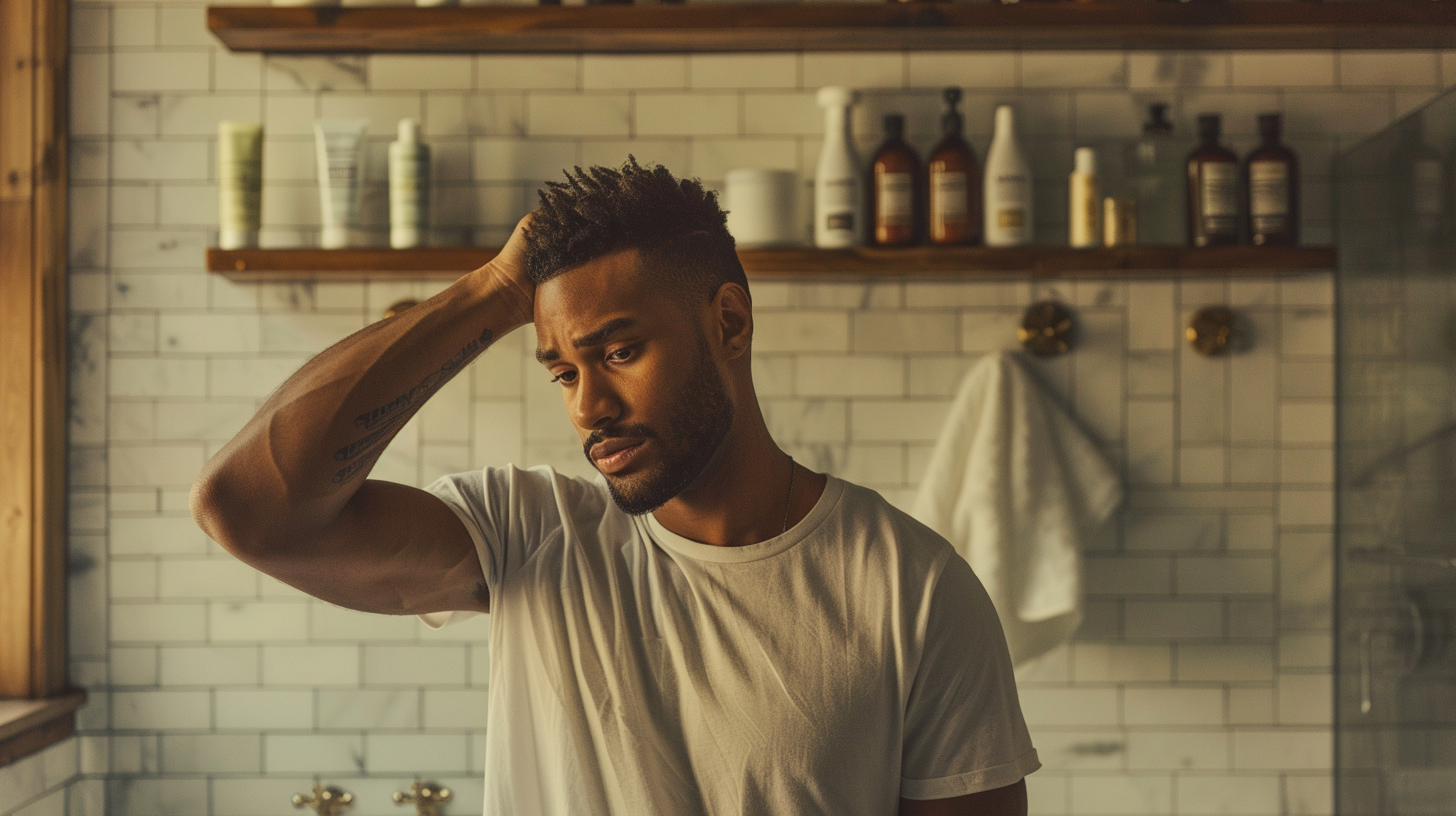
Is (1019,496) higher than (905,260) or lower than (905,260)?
lower

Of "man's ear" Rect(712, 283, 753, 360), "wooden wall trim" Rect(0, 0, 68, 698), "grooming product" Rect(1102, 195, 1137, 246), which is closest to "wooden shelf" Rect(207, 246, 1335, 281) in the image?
"grooming product" Rect(1102, 195, 1137, 246)

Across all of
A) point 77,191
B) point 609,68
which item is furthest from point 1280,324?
point 77,191

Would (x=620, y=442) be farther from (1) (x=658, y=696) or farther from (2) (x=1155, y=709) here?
(2) (x=1155, y=709)

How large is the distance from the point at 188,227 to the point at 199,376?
0.87 ft

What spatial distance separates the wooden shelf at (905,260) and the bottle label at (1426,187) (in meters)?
0.18

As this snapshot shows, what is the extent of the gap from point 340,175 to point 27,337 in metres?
0.62

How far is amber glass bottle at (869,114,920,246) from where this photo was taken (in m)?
1.78

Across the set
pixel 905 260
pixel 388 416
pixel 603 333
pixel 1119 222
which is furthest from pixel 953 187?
pixel 388 416

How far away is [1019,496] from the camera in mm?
1801

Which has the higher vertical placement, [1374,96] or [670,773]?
[1374,96]

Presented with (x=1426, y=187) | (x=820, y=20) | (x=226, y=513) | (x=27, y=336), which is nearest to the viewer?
(x=226, y=513)

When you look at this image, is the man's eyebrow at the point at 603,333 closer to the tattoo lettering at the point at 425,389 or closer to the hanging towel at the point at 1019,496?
the tattoo lettering at the point at 425,389

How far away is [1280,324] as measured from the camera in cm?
190

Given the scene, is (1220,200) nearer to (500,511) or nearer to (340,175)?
(500,511)
